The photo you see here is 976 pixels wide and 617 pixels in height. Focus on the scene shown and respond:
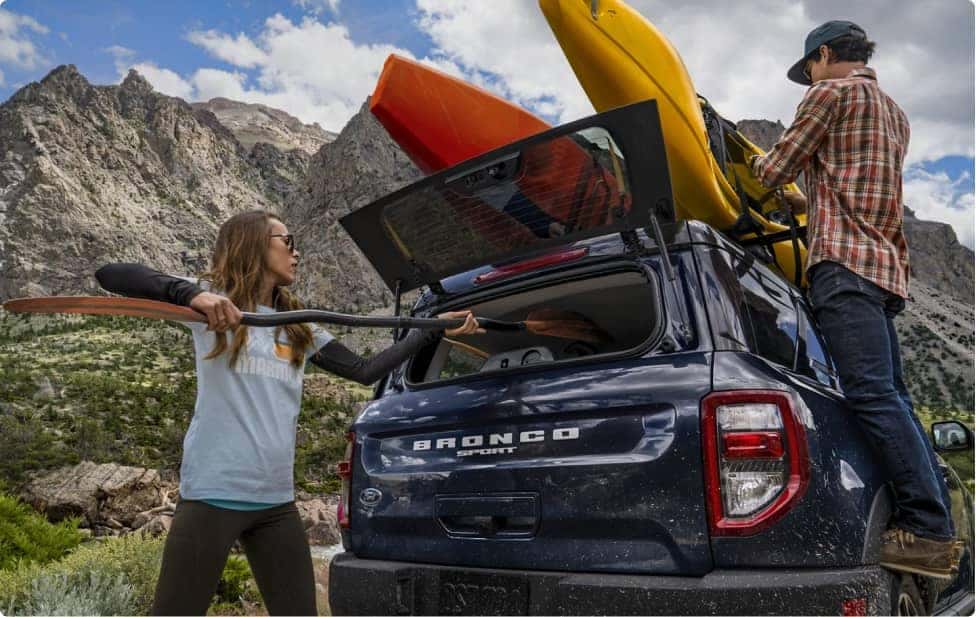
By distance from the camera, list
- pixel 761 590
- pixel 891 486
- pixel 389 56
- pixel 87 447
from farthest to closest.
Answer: pixel 87 447 → pixel 389 56 → pixel 891 486 → pixel 761 590

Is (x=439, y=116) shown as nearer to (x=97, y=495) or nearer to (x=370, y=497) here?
(x=370, y=497)

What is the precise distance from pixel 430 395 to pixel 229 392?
3.24ft

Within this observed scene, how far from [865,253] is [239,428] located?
250 cm

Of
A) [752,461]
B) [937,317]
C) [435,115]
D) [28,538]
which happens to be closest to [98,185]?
[937,317]

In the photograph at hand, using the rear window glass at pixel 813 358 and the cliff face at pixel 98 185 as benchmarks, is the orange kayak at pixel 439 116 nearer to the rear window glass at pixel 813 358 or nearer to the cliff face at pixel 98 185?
the rear window glass at pixel 813 358

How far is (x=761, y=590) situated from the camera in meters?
2.42

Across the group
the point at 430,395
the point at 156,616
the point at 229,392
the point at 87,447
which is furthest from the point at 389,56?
the point at 87,447

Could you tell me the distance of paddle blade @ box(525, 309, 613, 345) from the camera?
12.1ft

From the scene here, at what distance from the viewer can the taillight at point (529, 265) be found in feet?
11.4

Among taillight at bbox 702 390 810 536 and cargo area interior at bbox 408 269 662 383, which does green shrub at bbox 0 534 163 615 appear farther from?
taillight at bbox 702 390 810 536

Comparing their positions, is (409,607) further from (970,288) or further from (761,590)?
(970,288)

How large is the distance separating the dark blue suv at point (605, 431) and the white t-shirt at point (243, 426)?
70cm

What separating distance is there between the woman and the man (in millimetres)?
2083

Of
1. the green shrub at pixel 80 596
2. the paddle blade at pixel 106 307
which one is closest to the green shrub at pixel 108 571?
the green shrub at pixel 80 596
